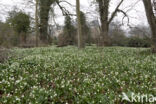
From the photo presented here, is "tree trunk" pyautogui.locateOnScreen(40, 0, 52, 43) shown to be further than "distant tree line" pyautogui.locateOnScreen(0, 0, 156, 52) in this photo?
Yes

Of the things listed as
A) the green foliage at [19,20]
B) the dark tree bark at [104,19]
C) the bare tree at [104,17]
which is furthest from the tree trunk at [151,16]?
the green foliage at [19,20]

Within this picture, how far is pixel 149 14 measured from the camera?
10.3 metres

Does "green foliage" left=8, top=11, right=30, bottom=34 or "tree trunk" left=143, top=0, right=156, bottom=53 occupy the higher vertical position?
"green foliage" left=8, top=11, right=30, bottom=34

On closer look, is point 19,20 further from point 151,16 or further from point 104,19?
point 151,16

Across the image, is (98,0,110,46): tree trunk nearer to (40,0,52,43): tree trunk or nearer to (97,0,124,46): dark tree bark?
(97,0,124,46): dark tree bark

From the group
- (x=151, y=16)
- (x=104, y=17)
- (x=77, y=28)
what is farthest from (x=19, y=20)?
(x=151, y=16)

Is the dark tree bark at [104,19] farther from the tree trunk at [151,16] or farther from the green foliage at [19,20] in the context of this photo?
the green foliage at [19,20]

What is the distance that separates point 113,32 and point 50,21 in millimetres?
9963

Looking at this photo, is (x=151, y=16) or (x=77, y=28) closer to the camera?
(x=151, y=16)

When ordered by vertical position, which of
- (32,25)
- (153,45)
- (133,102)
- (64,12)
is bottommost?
(133,102)

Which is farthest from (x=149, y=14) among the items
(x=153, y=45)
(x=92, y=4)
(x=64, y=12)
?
(x=64, y=12)

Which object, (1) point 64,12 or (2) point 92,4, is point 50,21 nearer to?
(1) point 64,12

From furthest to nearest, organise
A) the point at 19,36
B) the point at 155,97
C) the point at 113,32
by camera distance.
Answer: the point at 113,32 < the point at 19,36 < the point at 155,97

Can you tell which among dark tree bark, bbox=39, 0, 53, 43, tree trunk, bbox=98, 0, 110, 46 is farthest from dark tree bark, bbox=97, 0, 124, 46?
dark tree bark, bbox=39, 0, 53, 43
